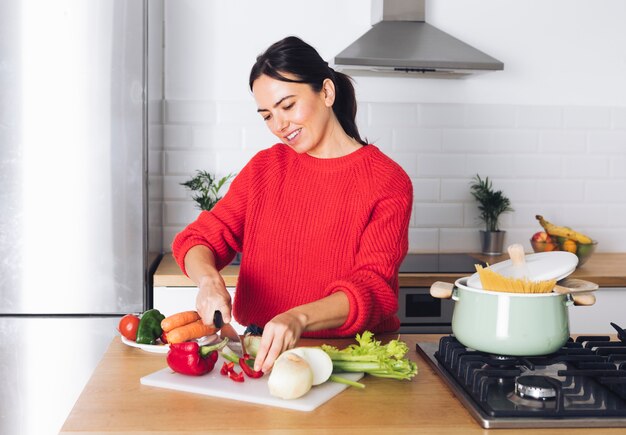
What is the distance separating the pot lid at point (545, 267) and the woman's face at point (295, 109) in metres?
0.67

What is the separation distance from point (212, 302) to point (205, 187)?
1.78m

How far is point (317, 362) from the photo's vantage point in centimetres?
137

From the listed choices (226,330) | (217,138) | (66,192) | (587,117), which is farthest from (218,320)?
(587,117)

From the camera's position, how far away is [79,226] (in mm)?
2814

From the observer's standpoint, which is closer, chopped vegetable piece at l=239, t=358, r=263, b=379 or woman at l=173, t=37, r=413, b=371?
chopped vegetable piece at l=239, t=358, r=263, b=379

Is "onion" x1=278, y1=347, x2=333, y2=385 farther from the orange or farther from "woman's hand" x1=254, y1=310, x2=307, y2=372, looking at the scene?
the orange

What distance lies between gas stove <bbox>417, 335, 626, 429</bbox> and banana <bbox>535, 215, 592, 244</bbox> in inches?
62.0

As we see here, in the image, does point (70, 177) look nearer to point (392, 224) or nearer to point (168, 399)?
point (392, 224)

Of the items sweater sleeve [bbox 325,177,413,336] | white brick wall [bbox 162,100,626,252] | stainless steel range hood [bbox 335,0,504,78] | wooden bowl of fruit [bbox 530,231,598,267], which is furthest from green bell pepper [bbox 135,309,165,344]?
wooden bowl of fruit [bbox 530,231,598,267]

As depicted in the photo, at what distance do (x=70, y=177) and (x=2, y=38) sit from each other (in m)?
0.54

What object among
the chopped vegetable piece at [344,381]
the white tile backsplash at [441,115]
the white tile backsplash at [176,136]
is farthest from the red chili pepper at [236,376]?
the white tile backsplash at [441,115]

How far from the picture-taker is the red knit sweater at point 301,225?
6.35ft

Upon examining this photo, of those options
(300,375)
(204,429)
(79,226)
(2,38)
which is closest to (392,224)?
(300,375)

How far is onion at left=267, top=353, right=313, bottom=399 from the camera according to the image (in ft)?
4.20
